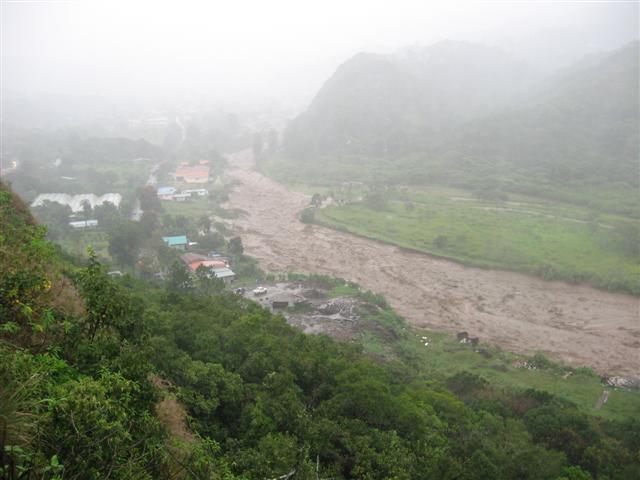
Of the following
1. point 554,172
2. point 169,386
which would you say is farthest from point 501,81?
point 169,386

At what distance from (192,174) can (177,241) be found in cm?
2654

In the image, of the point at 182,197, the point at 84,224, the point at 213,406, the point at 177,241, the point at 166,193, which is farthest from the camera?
the point at 166,193

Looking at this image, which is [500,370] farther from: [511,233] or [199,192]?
[199,192]

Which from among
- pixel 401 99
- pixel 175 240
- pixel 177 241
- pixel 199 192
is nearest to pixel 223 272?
pixel 177 241

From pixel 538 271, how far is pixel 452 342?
11291mm

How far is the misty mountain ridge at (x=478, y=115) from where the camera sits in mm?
55688

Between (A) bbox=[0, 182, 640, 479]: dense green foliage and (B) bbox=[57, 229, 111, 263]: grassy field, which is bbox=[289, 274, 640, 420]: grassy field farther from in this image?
(B) bbox=[57, 229, 111, 263]: grassy field

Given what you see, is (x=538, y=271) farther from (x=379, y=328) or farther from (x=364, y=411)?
(x=364, y=411)

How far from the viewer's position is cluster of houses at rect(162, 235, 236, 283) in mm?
26547

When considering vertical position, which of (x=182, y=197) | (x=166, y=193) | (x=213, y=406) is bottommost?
(x=182, y=197)

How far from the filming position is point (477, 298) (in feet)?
87.7

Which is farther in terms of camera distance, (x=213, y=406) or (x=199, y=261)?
(x=199, y=261)

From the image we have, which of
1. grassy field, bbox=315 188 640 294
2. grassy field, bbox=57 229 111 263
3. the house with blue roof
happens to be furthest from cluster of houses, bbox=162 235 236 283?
grassy field, bbox=315 188 640 294

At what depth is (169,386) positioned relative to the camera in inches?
262
